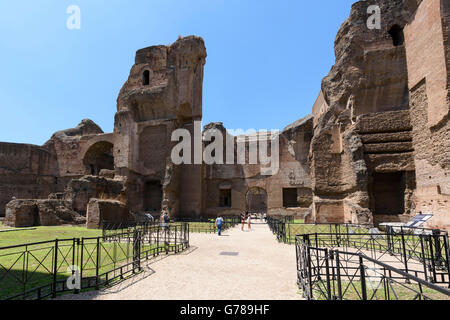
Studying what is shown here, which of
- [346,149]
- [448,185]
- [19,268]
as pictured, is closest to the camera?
[19,268]

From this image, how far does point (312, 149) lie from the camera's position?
1816 cm

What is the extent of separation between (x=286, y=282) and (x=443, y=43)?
1313 cm

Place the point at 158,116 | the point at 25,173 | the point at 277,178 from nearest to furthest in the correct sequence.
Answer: the point at 277,178 → the point at 158,116 → the point at 25,173

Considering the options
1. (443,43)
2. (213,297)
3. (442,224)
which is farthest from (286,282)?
(443,43)

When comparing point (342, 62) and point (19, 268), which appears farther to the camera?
point (342, 62)

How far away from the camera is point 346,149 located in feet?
54.2

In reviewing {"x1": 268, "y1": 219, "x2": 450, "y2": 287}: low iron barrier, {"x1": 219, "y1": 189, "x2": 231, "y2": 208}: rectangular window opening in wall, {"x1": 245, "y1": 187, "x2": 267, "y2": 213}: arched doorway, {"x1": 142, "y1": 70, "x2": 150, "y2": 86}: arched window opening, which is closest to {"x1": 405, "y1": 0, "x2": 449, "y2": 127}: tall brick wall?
{"x1": 268, "y1": 219, "x2": 450, "y2": 287}: low iron barrier

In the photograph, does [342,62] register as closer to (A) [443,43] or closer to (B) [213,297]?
(A) [443,43]

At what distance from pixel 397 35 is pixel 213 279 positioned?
19332 mm

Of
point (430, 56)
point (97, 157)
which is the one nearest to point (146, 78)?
point (97, 157)

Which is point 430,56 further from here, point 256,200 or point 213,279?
point 256,200

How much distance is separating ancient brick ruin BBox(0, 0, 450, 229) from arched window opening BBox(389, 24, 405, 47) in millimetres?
69

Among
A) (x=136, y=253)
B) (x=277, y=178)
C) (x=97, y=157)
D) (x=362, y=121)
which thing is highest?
(x=97, y=157)
